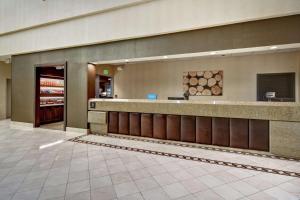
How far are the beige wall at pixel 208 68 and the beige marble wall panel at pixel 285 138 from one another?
11.2 ft

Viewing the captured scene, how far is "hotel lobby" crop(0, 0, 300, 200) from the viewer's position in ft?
8.69

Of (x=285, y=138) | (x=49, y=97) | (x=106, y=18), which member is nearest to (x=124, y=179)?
(x=285, y=138)

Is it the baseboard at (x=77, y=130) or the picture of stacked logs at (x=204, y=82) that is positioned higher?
the picture of stacked logs at (x=204, y=82)

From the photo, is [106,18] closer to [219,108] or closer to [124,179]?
[219,108]

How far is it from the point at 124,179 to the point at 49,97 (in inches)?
257

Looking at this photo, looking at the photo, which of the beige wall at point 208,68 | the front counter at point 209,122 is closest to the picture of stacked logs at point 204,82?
the beige wall at point 208,68

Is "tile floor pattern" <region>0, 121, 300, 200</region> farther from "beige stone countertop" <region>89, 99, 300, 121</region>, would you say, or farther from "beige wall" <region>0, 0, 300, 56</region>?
"beige wall" <region>0, 0, 300, 56</region>

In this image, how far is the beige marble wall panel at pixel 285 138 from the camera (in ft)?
11.6

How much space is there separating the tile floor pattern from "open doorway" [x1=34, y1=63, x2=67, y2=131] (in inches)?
122

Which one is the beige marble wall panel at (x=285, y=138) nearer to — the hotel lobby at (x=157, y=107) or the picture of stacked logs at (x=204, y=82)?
the hotel lobby at (x=157, y=107)

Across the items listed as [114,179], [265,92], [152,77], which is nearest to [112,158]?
[114,179]

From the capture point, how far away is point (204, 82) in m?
7.39

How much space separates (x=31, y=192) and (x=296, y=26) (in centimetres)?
535

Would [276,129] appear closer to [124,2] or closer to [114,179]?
[114,179]
